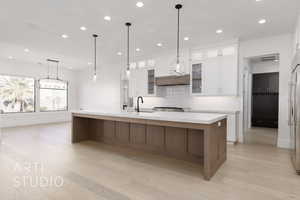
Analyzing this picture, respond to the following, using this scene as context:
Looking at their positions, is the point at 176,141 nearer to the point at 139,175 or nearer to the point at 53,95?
the point at 139,175

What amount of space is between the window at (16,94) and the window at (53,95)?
42 cm

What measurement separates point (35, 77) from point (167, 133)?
7162mm

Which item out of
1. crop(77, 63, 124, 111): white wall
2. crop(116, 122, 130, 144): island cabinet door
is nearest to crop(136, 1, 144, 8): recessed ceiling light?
crop(116, 122, 130, 144): island cabinet door

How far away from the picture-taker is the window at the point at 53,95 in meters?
7.68

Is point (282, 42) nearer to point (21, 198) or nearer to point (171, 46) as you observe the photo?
point (171, 46)

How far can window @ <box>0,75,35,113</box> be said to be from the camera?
6531 millimetres

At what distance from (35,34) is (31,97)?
428 cm

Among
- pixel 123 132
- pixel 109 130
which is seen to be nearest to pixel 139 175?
pixel 123 132

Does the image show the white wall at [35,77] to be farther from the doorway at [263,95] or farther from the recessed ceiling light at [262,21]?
the doorway at [263,95]

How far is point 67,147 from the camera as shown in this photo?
3.88m

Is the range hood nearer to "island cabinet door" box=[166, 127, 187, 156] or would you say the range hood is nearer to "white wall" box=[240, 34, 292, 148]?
"white wall" box=[240, 34, 292, 148]

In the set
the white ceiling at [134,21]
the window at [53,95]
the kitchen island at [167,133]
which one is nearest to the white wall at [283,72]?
the white ceiling at [134,21]

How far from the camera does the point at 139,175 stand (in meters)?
2.46

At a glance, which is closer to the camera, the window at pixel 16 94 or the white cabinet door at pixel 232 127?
the white cabinet door at pixel 232 127
